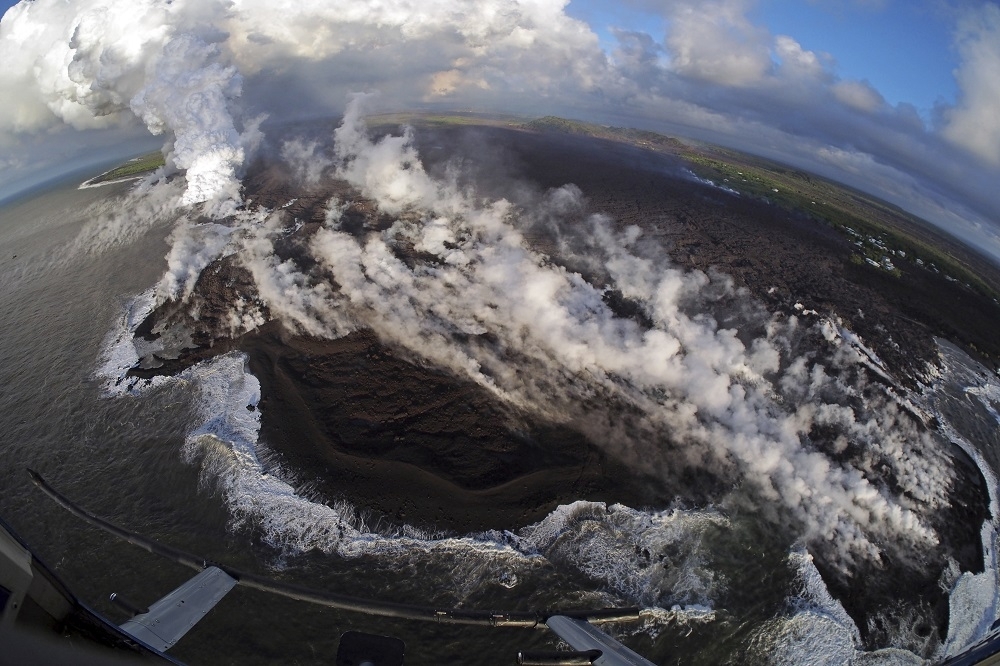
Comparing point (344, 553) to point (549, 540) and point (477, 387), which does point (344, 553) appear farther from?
point (477, 387)

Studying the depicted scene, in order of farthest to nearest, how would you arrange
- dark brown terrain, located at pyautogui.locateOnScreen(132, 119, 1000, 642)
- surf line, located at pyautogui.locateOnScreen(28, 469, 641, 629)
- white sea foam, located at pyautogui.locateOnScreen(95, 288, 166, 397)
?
white sea foam, located at pyautogui.locateOnScreen(95, 288, 166, 397), dark brown terrain, located at pyautogui.locateOnScreen(132, 119, 1000, 642), surf line, located at pyautogui.locateOnScreen(28, 469, 641, 629)

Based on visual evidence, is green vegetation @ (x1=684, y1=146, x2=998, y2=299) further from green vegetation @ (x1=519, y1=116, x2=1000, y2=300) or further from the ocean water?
the ocean water

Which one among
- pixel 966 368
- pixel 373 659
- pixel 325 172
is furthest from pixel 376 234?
pixel 966 368

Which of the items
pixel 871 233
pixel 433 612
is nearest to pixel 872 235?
pixel 871 233

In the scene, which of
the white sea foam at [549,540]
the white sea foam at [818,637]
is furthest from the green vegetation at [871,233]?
the white sea foam at [549,540]

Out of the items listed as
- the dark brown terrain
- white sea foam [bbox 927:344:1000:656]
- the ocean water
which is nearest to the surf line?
the ocean water

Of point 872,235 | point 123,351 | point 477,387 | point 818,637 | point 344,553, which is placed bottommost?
point 123,351

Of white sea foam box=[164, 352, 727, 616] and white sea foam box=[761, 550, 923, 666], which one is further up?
white sea foam box=[761, 550, 923, 666]

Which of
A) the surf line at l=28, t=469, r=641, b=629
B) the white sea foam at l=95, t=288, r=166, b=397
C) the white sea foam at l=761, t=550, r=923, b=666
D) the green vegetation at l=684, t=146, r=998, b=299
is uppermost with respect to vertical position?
the green vegetation at l=684, t=146, r=998, b=299
